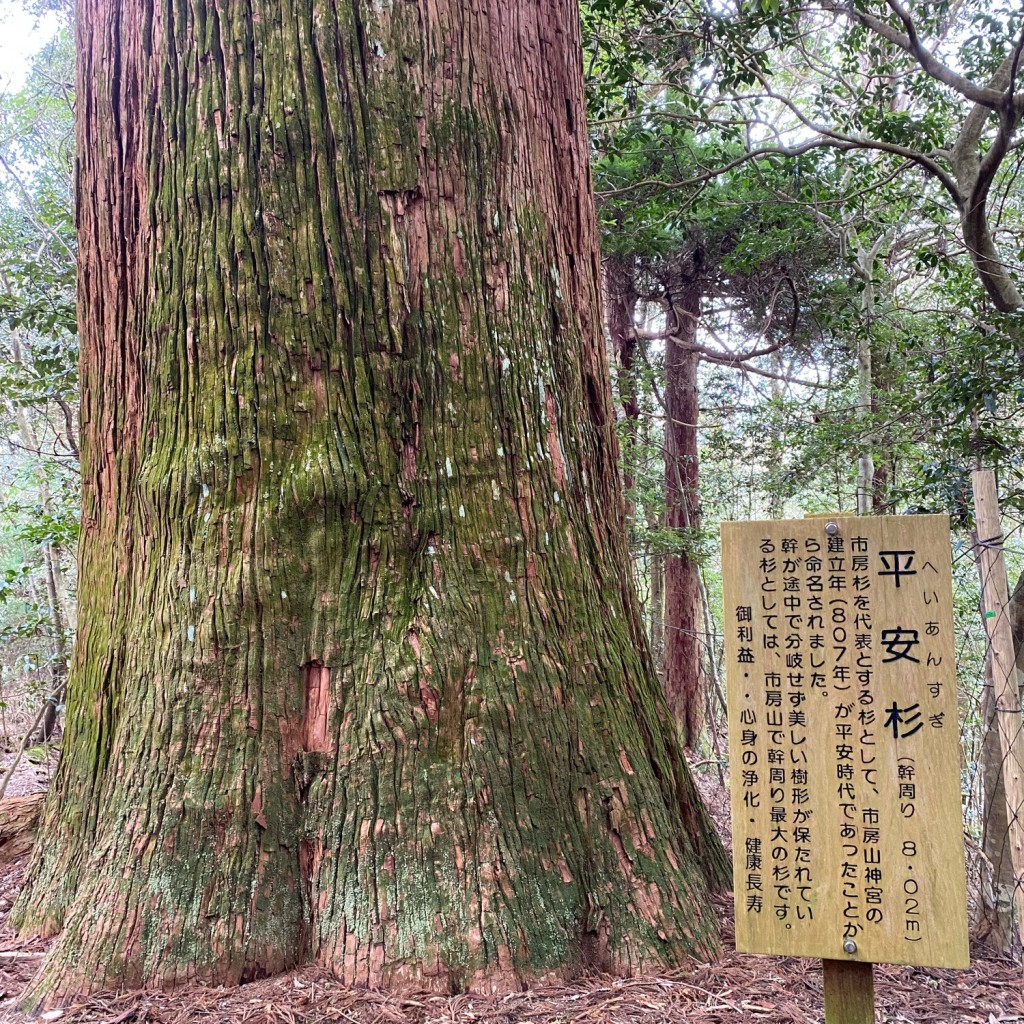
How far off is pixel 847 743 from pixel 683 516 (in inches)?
303

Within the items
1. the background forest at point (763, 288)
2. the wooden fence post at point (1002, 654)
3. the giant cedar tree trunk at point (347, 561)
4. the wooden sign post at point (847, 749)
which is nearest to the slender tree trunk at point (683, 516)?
the background forest at point (763, 288)

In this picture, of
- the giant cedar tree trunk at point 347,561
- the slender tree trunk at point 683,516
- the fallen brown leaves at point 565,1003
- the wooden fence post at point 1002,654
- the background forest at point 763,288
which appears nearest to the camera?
the fallen brown leaves at point 565,1003

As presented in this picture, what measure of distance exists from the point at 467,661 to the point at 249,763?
75 cm

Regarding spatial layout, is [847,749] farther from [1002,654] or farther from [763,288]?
[763,288]

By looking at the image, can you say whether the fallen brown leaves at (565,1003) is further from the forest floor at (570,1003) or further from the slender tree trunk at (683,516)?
the slender tree trunk at (683,516)

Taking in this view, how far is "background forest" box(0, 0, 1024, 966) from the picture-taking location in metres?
4.77

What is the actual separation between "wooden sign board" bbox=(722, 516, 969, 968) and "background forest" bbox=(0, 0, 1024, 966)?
1596 millimetres

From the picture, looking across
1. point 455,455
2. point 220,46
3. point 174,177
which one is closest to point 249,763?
point 455,455

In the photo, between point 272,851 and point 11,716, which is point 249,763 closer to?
point 272,851

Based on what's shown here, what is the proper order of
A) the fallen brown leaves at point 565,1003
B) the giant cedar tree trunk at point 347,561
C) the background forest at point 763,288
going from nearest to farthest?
1. the fallen brown leaves at point 565,1003
2. the giant cedar tree trunk at point 347,561
3. the background forest at point 763,288

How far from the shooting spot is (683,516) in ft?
31.4

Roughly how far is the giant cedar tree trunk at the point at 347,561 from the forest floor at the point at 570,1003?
0.23ft

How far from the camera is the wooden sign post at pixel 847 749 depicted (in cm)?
193

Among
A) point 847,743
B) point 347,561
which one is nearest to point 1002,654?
point 847,743
